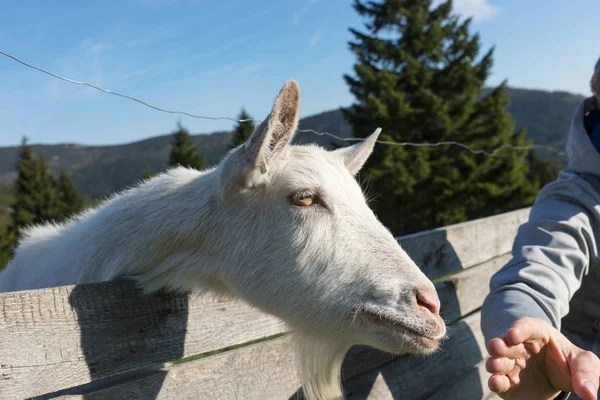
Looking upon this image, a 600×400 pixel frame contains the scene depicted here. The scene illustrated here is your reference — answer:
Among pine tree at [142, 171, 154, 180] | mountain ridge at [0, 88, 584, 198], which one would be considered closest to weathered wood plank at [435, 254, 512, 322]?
pine tree at [142, 171, 154, 180]

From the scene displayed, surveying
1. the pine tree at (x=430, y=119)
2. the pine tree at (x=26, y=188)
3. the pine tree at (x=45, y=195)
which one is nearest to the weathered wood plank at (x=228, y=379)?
the pine tree at (x=430, y=119)

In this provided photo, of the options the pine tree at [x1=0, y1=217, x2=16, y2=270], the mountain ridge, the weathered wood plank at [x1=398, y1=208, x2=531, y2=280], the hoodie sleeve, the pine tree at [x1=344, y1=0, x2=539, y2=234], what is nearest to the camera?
the hoodie sleeve

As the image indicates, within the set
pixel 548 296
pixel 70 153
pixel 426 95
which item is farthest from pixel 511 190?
pixel 70 153

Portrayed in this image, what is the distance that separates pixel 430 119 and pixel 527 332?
25867 millimetres

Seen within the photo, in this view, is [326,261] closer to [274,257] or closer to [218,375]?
[274,257]

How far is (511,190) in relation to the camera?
27.4 meters

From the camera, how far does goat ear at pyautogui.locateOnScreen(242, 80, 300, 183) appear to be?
66.4 inches

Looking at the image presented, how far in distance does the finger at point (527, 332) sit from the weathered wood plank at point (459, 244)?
1.28 meters

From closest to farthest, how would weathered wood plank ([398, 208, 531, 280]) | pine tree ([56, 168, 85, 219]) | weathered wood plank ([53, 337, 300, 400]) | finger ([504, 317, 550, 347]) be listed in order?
finger ([504, 317, 550, 347]) → weathered wood plank ([53, 337, 300, 400]) → weathered wood plank ([398, 208, 531, 280]) → pine tree ([56, 168, 85, 219])

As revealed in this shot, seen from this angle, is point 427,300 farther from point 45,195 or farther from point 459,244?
point 45,195

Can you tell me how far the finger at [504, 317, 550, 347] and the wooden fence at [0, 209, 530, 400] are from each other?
2.96ft

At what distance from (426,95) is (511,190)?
7.32m

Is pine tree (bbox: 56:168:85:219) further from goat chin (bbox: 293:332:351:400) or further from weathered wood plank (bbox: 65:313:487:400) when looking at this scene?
goat chin (bbox: 293:332:351:400)

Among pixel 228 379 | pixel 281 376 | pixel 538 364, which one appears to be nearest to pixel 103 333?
pixel 228 379
